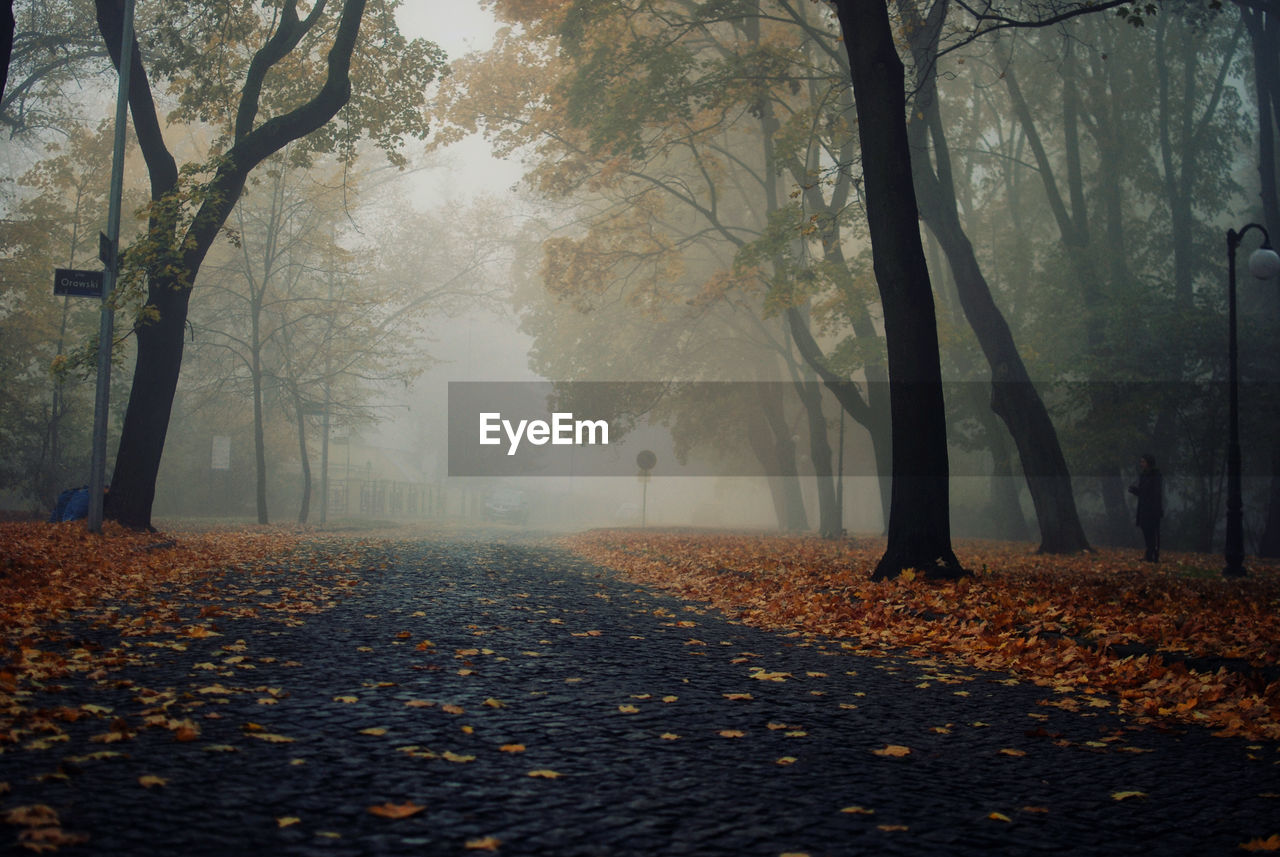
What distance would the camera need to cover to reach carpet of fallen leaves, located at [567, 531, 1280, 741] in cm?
595

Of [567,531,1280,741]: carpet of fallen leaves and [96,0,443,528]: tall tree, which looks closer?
[567,531,1280,741]: carpet of fallen leaves

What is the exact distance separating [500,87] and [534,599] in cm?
1958

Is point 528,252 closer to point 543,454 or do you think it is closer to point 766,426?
point 766,426

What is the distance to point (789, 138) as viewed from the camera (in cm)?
2055

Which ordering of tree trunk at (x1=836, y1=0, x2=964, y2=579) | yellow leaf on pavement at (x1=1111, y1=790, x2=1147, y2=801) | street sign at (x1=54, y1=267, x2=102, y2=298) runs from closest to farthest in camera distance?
yellow leaf on pavement at (x1=1111, y1=790, x2=1147, y2=801), tree trunk at (x1=836, y1=0, x2=964, y2=579), street sign at (x1=54, y1=267, x2=102, y2=298)

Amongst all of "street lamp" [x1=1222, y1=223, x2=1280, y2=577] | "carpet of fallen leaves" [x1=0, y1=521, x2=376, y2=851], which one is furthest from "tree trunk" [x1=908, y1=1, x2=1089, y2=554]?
"carpet of fallen leaves" [x1=0, y1=521, x2=376, y2=851]

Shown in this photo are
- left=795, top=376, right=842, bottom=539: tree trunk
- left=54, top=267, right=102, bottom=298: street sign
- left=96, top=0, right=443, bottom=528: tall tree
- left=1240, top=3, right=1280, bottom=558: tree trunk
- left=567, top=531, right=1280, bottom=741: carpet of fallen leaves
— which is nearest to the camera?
left=567, top=531, right=1280, bottom=741: carpet of fallen leaves

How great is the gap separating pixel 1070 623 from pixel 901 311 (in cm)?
512

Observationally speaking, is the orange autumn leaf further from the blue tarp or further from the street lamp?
the street lamp

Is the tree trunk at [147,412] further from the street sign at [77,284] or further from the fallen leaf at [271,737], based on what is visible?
the fallen leaf at [271,737]

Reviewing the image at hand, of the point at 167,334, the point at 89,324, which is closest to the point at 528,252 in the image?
the point at 89,324
